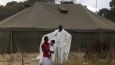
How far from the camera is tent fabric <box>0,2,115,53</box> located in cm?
2739

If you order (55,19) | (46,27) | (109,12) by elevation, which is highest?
(55,19)

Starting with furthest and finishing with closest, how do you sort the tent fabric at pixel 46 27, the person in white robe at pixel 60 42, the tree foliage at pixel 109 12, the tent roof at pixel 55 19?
the tree foliage at pixel 109 12, the tent roof at pixel 55 19, the tent fabric at pixel 46 27, the person in white robe at pixel 60 42

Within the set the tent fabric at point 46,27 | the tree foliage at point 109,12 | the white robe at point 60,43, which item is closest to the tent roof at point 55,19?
the tent fabric at point 46,27

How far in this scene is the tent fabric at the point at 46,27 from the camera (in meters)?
27.4

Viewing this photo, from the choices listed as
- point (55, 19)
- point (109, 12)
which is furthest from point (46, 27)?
point (109, 12)

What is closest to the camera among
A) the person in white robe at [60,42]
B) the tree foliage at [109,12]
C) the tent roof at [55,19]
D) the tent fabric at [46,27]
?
the person in white robe at [60,42]

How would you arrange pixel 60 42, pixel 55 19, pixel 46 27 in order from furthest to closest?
pixel 55 19 → pixel 46 27 → pixel 60 42

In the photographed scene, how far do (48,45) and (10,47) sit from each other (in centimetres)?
1300

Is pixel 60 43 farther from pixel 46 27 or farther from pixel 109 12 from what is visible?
pixel 109 12

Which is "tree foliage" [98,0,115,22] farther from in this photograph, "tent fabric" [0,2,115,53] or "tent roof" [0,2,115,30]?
"tent fabric" [0,2,115,53]

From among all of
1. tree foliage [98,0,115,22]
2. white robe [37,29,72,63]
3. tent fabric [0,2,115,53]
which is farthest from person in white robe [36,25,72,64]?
tree foliage [98,0,115,22]

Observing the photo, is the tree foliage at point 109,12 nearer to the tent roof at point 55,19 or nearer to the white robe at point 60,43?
the tent roof at point 55,19

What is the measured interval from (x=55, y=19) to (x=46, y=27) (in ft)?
4.23

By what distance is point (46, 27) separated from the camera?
27.6 m
